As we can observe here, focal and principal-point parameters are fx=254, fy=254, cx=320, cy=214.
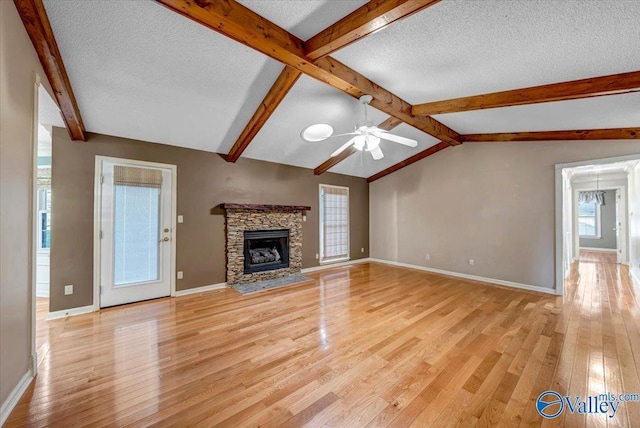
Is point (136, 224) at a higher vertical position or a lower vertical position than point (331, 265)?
higher

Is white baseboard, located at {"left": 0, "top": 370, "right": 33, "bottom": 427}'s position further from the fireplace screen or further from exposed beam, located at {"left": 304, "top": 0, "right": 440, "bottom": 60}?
exposed beam, located at {"left": 304, "top": 0, "right": 440, "bottom": 60}

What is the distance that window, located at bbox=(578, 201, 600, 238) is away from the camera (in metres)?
9.23

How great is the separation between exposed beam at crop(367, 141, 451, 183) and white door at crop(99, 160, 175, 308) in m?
5.02

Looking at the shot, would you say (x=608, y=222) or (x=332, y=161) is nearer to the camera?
(x=332, y=161)

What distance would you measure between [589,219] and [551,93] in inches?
404

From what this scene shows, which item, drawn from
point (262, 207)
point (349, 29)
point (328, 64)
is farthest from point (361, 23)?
point (262, 207)

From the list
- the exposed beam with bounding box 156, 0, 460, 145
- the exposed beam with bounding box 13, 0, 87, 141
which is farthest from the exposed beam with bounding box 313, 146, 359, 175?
the exposed beam with bounding box 13, 0, 87, 141

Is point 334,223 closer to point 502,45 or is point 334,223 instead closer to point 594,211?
point 502,45

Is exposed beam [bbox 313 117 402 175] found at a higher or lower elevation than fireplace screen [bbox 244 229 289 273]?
higher

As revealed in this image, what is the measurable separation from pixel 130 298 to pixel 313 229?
3.69 metres

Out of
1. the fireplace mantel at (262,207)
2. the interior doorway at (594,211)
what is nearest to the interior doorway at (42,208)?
the fireplace mantel at (262,207)

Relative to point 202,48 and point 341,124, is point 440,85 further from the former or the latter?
point 202,48

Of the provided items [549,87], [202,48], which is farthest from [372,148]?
[202,48]

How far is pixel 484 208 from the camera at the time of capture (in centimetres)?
518
